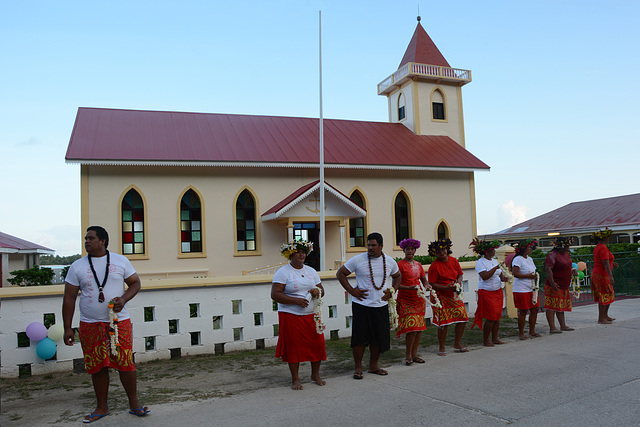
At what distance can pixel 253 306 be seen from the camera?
9.01 metres

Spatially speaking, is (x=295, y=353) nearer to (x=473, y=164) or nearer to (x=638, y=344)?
(x=638, y=344)

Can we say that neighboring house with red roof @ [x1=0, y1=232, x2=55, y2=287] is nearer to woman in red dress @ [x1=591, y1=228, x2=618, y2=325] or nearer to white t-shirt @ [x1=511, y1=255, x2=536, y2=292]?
white t-shirt @ [x1=511, y1=255, x2=536, y2=292]

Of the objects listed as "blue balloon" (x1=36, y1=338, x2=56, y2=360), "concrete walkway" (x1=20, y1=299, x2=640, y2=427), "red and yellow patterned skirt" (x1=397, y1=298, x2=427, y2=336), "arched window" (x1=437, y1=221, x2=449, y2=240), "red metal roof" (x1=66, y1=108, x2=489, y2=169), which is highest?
"red metal roof" (x1=66, y1=108, x2=489, y2=169)

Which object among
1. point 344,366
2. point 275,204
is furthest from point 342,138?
point 344,366

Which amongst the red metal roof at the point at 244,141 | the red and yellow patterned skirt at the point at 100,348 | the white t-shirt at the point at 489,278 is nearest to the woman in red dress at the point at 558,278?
the white t-shirt at the point at 489,278

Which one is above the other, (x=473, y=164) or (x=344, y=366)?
(x=473, y=164)

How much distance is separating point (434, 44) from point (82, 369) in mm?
26543

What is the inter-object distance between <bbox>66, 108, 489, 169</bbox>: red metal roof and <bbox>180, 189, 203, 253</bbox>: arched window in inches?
70.4

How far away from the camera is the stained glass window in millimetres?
24047

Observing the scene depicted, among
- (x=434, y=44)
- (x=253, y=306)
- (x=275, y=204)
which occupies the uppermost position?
(x=434, y=44)

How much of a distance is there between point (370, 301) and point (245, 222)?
598 inches

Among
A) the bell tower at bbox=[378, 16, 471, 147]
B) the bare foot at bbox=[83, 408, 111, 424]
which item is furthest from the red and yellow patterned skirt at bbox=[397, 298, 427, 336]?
the bell tower at bbox=[378, 16, 471, 147]

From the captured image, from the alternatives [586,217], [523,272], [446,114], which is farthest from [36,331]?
[586,217]

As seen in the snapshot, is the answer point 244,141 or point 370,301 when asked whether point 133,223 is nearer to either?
point 244,141
